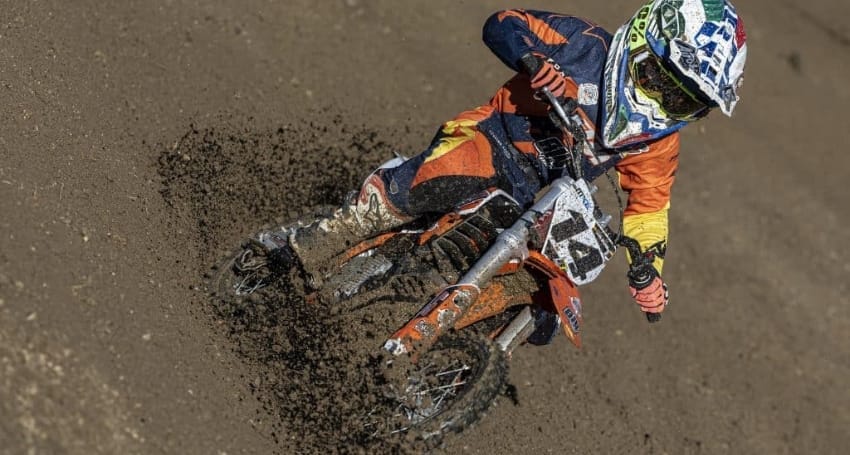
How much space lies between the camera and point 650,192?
18.3 ft

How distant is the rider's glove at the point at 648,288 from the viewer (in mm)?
5070

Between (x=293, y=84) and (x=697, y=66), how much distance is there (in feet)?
13.5

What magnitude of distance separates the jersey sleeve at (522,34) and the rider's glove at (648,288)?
1243mm

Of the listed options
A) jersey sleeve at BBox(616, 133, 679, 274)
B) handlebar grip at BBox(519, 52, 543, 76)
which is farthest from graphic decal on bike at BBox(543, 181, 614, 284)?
jersey sleeve at BBox(616, 133, 679, 274)

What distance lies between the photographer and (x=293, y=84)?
8.07 m

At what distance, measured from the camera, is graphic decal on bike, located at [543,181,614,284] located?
4707 millimetres

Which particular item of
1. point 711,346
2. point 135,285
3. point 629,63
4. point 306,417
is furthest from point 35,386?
point 711,346

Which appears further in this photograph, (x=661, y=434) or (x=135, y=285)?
(x=661, y=434)

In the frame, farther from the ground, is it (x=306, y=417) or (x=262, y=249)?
(x=262, y=249)

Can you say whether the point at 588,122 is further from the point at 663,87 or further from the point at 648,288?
the point at 648,288

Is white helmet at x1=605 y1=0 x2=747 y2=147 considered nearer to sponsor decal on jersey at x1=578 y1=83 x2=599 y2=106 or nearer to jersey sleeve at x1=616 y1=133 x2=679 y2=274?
sponsor decal on jersey at x1=578 y1=83 x2=599 y2=106

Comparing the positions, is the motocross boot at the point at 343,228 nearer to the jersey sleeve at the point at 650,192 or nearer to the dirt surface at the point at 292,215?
the dirt surface at the point at 292,215

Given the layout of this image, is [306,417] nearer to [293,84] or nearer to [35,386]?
[35,386]

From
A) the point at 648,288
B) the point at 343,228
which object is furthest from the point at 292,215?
the point at 648,288
